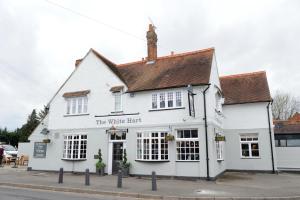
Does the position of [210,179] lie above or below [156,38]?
below

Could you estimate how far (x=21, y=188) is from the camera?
14.8 meters

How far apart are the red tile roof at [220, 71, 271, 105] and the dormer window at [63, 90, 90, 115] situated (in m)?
12.2

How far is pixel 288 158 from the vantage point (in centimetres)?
2588

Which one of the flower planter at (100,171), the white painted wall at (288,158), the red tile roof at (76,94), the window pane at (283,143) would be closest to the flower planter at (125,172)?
the flower planter at (100,171)

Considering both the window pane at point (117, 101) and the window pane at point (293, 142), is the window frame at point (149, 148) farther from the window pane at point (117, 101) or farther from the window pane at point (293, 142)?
the window pane at point (293, 142)

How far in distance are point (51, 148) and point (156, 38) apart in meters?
12.8

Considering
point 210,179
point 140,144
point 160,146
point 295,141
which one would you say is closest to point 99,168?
point 140,144

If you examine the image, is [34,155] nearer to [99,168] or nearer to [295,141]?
[99,168]

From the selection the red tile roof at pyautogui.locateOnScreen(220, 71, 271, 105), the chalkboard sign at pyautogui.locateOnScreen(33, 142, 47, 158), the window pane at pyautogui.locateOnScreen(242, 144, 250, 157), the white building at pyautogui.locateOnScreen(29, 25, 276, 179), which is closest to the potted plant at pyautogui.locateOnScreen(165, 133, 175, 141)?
the white building at pyautogui.locateOnScreen(29, 25, 276, 179)

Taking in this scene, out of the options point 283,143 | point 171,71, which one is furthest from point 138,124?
point 283,143

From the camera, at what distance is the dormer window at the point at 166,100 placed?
63.4ft

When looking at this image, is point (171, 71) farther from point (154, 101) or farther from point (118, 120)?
point (118, 120)

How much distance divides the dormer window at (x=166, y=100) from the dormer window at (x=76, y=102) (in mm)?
5949

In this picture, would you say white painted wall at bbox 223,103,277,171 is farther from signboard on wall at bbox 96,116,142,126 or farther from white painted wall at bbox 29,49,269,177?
signboard on wall at bbox 96,116,142,126
